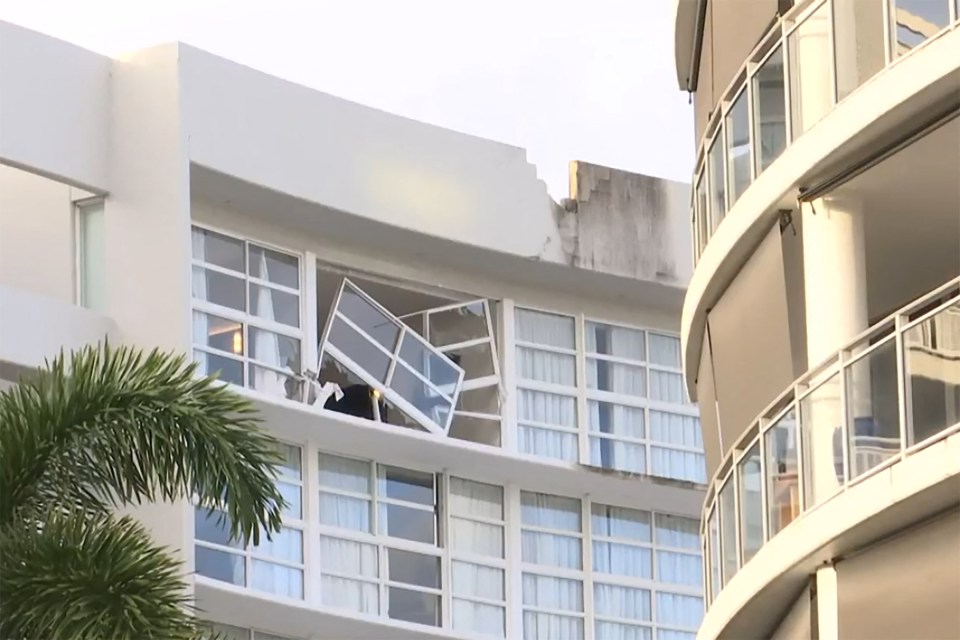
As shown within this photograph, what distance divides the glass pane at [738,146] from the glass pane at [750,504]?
6.91 ft

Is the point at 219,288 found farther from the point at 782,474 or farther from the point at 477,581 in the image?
the point at 782,474

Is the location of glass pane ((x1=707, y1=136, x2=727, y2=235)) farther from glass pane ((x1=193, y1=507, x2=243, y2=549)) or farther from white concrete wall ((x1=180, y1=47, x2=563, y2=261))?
white concrete wall ((x1=180, y1=47, x2=563, y2=261))

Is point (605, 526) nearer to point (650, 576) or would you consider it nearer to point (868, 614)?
point (650, 576)

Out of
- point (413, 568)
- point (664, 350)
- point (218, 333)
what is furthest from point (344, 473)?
point (664, 350)

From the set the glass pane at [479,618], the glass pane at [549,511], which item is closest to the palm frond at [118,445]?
the glass pane at [479,618]

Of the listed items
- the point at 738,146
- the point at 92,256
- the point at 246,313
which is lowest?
the point at 738,146

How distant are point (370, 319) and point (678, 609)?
5.92 m

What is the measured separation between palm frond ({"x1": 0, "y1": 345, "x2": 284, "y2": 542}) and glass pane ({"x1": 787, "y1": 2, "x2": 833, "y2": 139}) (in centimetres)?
452

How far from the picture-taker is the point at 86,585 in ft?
57.7

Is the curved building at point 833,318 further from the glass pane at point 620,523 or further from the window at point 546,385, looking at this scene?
→ the glass pane at point 620,523

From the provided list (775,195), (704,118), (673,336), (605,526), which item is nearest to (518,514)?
(605,526)

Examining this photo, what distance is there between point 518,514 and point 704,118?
12.9m

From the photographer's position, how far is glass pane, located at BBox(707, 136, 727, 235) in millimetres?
19734

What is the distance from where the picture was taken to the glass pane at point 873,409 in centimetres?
1625
